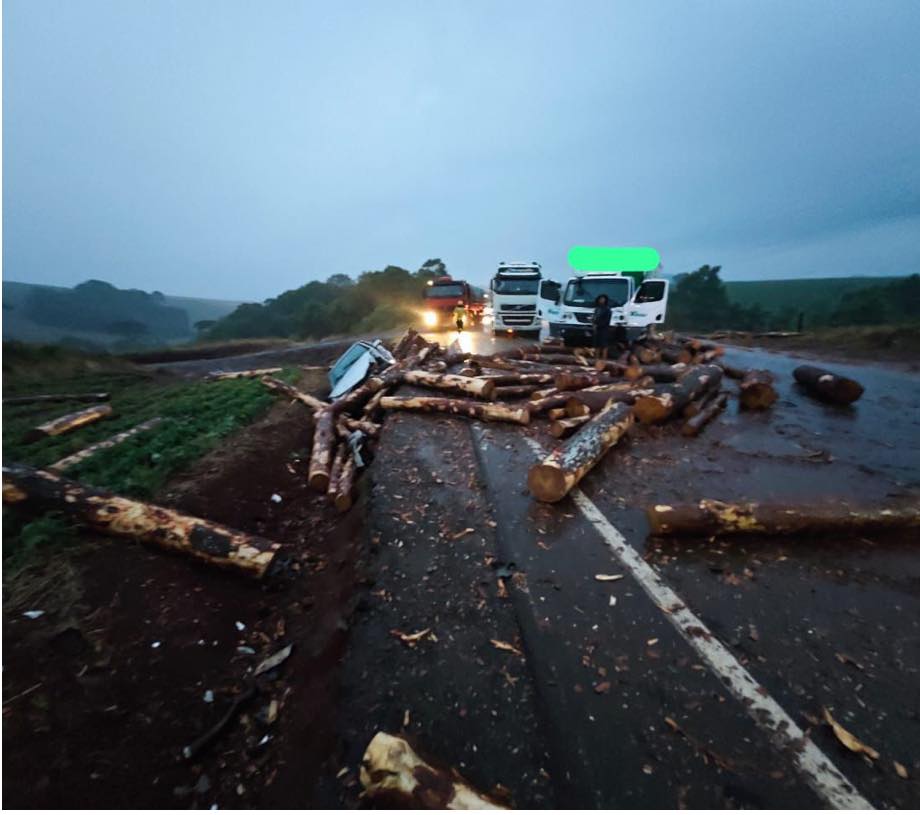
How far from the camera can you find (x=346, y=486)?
203 inches

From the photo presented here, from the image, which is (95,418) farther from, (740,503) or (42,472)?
(740,503)

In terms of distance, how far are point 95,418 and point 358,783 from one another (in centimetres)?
927

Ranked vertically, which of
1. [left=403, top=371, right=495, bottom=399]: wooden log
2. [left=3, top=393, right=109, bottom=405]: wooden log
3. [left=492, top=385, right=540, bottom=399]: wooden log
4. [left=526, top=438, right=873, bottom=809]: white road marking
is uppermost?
[left=403, top=371, right=495, bottom=399]: wooden log

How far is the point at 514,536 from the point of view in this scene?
12.3 feet

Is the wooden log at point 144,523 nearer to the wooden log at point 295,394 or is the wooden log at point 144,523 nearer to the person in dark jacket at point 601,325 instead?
the wooden log at point 295,394

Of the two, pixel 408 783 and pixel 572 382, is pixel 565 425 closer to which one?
pixel 572 382

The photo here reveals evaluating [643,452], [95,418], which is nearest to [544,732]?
[643,452]

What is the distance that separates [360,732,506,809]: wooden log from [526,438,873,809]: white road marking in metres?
1.49

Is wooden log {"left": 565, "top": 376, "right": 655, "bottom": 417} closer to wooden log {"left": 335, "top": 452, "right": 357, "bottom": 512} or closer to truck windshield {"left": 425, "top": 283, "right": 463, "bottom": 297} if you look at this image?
wooden log {"left": 335, "top": 452, "right": 357, "bottom": 512}

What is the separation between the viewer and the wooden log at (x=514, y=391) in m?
8.00

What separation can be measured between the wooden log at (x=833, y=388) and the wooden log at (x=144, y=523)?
10301 mm

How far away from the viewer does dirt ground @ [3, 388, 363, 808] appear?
2070 millimetres

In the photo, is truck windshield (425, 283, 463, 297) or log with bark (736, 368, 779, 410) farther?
truck windshield (425, 283, 463, 297)

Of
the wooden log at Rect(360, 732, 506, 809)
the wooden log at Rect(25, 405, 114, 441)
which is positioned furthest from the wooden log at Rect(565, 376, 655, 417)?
the wooden log at Rect(25, 405, 114, 441)
